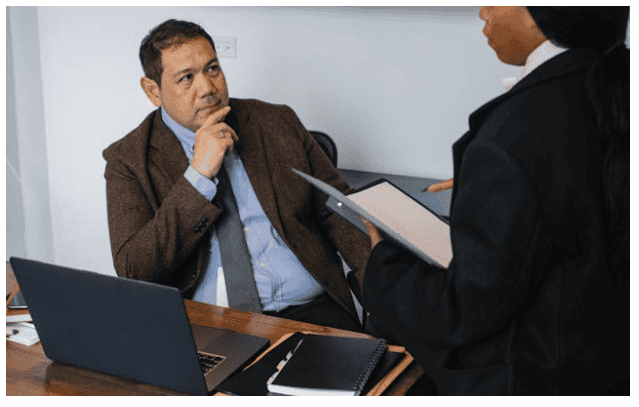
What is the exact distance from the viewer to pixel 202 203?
146 centimetres

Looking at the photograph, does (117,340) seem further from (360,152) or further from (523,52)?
(360,152)

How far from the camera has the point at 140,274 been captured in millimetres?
1456

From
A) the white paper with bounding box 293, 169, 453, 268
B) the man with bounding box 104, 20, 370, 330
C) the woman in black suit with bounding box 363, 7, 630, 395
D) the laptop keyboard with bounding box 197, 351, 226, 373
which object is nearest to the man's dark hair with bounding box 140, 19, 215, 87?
the man with bounding box 104, 20, 370, 330

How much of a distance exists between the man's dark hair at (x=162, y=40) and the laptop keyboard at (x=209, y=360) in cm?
87

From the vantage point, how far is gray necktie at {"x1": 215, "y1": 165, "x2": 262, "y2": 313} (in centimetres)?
155

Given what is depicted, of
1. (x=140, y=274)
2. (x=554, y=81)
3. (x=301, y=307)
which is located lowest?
(x=301, y=307)

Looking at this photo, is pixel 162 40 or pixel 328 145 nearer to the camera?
pixel 162 40

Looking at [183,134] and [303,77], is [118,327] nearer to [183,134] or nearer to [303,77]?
[183,134]

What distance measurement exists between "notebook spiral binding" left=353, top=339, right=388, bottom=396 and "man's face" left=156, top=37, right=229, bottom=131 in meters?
0.87

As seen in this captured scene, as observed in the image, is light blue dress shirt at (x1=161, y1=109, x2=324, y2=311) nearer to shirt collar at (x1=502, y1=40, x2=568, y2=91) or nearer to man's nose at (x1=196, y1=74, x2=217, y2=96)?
man's nose at (x1=196, y1=74, x2=217, y2=96)

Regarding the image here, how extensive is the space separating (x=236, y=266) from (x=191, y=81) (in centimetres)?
51

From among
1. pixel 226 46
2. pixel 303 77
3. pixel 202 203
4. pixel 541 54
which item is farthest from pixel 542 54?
pixel 226 46
